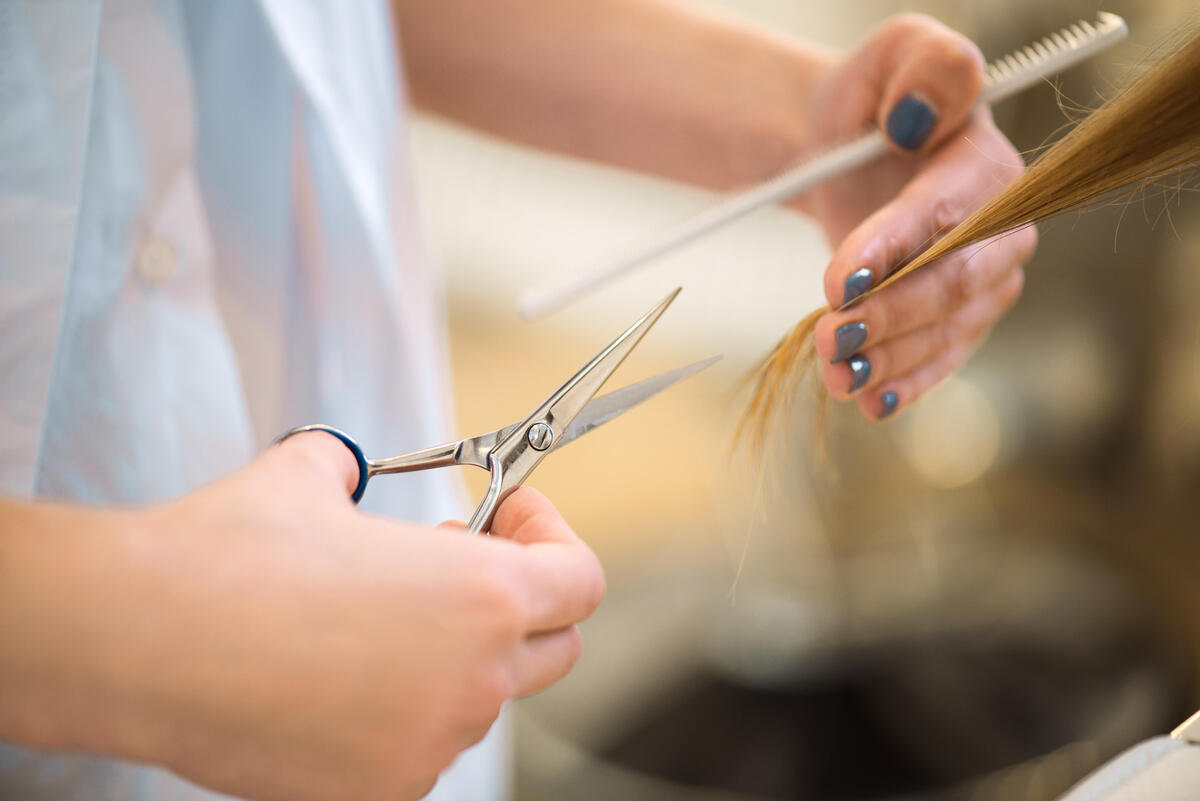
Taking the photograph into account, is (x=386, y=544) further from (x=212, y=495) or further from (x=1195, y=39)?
(x=1195, y=39)

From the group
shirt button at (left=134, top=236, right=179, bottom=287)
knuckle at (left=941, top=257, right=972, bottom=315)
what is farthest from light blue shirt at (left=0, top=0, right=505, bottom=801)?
knuckle at (left=941, top=257, right=972, bottom=315)

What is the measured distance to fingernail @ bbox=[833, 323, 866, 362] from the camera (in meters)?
0.42

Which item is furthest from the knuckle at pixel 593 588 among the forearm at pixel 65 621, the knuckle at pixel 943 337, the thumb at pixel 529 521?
the knuckle at pixel 943 337

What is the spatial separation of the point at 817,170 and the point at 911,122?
6 cm

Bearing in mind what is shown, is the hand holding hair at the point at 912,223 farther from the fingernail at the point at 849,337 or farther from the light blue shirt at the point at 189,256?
the light blue shirt at the point at 189,256

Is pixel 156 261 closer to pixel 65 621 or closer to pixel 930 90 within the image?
pixel 65 621

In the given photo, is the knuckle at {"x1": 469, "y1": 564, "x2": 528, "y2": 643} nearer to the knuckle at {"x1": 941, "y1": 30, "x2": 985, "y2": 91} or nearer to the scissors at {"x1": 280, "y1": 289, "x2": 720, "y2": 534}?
the scissors at {"x1": 280, "y1": 289, "x2": 720, "y2": 534}

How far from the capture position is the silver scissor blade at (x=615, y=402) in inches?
16.5

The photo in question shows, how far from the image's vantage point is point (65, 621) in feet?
0.85

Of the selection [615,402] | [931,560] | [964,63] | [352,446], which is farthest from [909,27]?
[931,560]

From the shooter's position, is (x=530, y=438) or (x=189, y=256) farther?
(x=189, y=256)

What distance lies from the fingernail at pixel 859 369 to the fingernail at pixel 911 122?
14 centimetres

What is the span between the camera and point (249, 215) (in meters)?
0.56

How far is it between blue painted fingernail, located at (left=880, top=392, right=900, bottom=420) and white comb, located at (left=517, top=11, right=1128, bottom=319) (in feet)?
0.44
